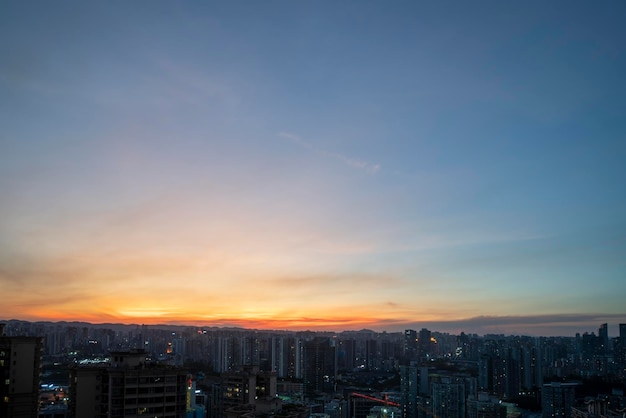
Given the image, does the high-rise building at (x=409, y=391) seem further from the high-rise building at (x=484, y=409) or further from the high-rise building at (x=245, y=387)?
the high-rise building at (x=245, y=387)

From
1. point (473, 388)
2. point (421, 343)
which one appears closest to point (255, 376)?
point (473, 388)

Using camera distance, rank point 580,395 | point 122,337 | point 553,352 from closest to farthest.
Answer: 1. point 580,395
2. point 553,352
3. point 122,337

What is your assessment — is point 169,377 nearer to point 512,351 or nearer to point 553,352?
point 512,351

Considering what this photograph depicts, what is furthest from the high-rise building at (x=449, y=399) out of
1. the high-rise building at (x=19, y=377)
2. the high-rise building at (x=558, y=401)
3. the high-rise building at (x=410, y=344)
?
the high-rise building at (x=410, y=344)

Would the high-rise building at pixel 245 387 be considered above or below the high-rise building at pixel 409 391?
above

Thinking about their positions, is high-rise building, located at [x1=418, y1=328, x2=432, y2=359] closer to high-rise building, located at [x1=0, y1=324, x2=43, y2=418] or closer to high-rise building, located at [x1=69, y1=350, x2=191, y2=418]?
high-rise building, located at [x1=69, y1=350, x2=191, y2=418]

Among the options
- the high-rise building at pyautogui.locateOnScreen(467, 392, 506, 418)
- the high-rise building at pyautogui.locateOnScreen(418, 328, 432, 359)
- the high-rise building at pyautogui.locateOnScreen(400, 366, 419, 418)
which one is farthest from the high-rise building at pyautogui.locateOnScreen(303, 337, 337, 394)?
the high-rise building at pyautogui.locateOnScreen(418, 328, 432, 359)
